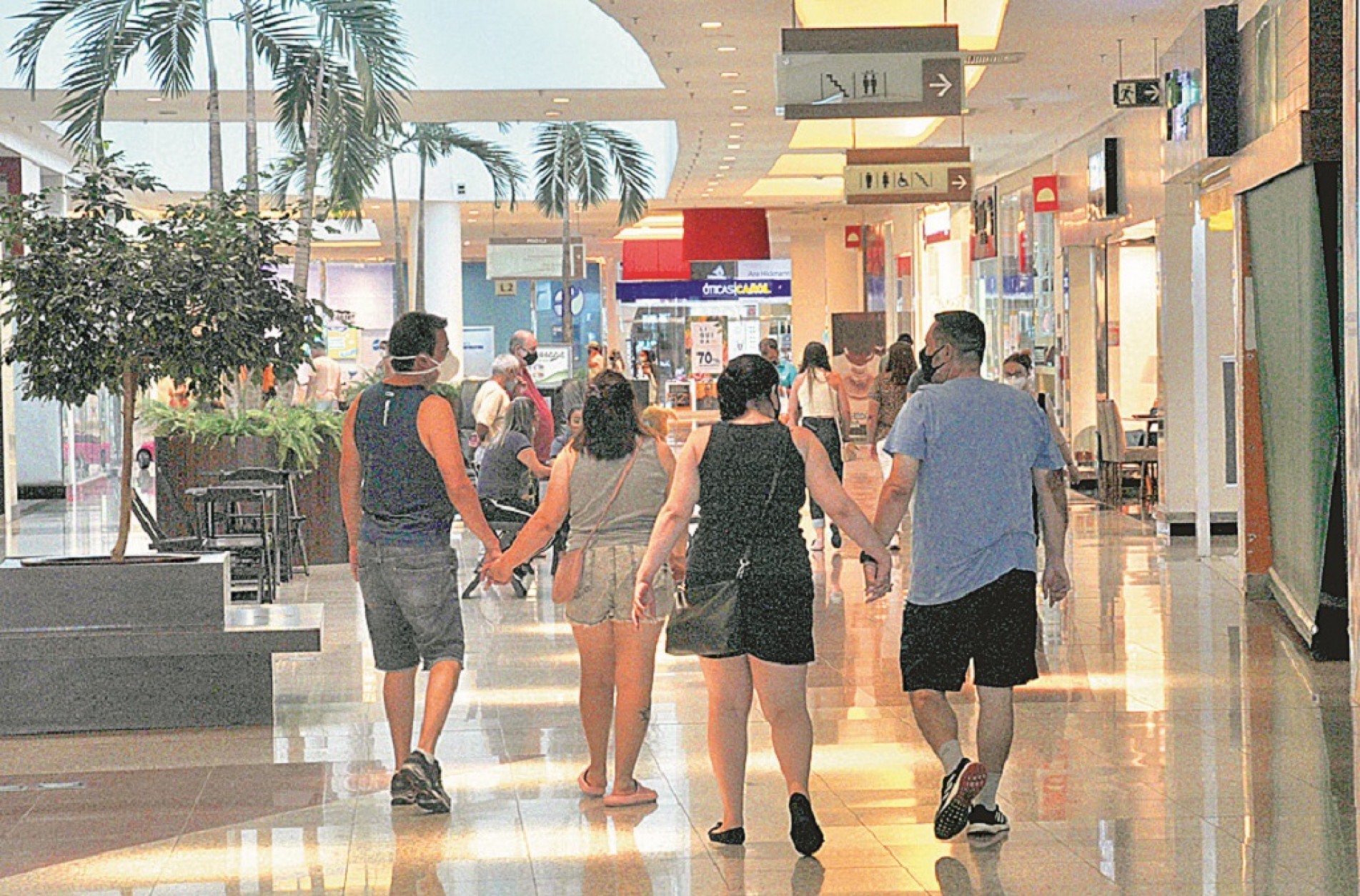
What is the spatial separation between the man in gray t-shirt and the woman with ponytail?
2.89ft

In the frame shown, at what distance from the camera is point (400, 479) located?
20.0 feet

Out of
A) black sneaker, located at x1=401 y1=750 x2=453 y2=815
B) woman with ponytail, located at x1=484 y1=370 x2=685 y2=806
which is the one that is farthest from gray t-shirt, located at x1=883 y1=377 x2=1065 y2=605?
black sneaker, located at x1=401 y1=750 x2=453 y2=815

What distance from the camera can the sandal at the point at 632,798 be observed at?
6004 mm

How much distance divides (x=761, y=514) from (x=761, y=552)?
0.11 m

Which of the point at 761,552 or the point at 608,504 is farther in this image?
the point at 608,504

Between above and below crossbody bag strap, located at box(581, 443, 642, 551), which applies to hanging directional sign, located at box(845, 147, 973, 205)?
above

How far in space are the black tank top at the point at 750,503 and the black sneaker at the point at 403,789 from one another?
4.12ft

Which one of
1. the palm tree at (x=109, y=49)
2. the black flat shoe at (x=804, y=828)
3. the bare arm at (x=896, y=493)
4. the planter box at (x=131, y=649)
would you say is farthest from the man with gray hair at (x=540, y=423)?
the black flat shoe at (x=804, y=828)

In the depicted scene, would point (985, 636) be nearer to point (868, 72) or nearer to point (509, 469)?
point (868, 72)

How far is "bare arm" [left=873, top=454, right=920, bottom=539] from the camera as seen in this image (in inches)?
216

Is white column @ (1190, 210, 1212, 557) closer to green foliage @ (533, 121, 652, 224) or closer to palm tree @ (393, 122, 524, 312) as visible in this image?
green foliage @ (533, 121, 652, 224)

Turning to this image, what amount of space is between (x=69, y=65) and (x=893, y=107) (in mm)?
Result: 7880

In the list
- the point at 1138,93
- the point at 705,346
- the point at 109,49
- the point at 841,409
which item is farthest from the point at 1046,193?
the point at 705,346

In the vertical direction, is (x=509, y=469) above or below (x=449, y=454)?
below
